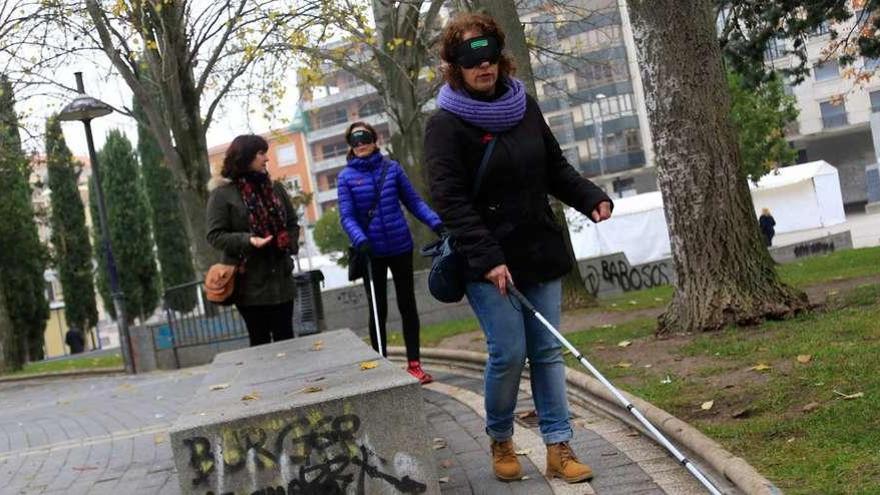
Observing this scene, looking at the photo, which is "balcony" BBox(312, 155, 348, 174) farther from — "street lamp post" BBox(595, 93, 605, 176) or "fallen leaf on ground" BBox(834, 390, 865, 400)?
"fallen leaf on ground" BBox(834, 390, 865, 400)

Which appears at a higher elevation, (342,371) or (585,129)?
(585,129)

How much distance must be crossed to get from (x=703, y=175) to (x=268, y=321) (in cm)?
343

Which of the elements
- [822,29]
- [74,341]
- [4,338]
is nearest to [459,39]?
[822,29]

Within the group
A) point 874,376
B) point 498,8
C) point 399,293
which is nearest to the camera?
point 874,376

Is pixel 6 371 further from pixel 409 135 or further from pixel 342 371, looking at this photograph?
pixel 342 371

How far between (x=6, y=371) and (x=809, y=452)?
22922 mm

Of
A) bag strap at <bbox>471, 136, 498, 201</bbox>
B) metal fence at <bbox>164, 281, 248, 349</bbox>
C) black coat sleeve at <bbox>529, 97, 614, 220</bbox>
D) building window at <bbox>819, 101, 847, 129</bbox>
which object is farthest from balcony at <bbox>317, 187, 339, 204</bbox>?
bag strap at <bbox>471, 136, 498, 201</bbox>

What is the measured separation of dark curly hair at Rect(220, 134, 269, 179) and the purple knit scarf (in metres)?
2.86

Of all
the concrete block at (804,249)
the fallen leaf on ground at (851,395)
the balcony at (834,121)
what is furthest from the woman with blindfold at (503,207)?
the balcony at (834,121)

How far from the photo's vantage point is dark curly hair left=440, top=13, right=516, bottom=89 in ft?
14.9

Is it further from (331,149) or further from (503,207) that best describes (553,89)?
(331,149)

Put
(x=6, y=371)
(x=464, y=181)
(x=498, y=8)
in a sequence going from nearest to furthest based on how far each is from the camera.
Result: (x=464, y=181) → (x=498, y=8) → (x=6, y=371)

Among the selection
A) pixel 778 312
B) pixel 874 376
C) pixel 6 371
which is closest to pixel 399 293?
pixel 778 312

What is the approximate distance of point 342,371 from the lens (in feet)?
16.7
